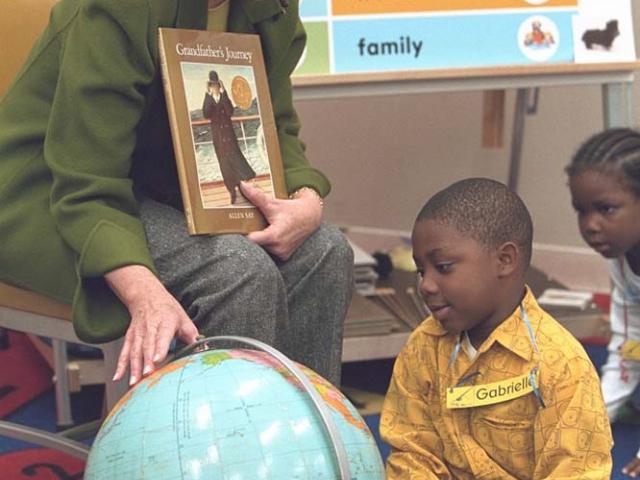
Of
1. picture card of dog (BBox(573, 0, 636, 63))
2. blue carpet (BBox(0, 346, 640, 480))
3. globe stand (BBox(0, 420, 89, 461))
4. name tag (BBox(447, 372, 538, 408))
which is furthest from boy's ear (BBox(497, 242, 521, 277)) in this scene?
picture card of dog (BBox(573, 0, 636, 63))

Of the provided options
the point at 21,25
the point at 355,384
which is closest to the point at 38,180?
the point at 21,25

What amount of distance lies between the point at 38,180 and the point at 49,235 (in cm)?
11

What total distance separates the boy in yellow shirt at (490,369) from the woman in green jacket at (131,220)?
19 centimetres

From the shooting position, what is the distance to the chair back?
82.3 inches

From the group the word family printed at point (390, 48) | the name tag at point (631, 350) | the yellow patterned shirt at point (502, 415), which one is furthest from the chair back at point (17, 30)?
the name tag at point (631, 350)

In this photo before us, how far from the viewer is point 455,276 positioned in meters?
1.74

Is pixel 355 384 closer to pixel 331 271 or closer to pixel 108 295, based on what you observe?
pixel 331 271

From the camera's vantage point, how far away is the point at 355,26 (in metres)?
2.67

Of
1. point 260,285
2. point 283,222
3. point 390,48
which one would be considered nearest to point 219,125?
point 283,222

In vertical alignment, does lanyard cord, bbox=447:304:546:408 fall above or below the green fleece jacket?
below

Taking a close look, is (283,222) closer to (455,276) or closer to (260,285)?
(260,285)

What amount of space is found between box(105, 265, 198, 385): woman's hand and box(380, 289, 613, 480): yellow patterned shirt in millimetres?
500

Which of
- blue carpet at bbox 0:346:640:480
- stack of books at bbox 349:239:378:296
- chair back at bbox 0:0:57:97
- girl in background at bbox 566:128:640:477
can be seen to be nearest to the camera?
chair back at bbox 0:0:57:97

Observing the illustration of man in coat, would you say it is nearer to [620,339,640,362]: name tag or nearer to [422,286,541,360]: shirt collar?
[422,286,541,360]: shirt collar
